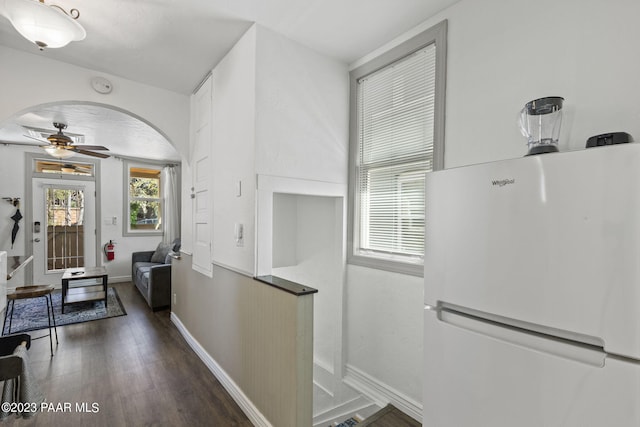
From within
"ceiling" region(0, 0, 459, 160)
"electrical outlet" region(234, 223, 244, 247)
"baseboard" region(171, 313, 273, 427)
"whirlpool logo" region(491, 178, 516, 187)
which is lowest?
"baseboard" region(171, 313, 273, 427)

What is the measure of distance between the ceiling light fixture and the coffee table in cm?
370

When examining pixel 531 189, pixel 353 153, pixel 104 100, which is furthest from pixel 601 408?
pixel 104 100

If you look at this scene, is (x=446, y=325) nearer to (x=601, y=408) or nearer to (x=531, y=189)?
(x=601, y=408)

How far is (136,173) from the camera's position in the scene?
6445 millimetres

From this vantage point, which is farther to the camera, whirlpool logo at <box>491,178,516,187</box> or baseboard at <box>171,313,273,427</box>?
baseboard at <box>171,313,273,427</box>

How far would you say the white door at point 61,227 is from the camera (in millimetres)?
5441

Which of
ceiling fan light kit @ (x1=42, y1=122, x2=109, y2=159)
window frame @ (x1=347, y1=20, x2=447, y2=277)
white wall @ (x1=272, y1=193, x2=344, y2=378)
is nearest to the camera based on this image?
window frame @ (x1=347, y1=20, x2=447, y2=277)

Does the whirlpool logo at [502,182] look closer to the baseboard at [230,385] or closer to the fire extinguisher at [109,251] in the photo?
the baseboard at [230,385]

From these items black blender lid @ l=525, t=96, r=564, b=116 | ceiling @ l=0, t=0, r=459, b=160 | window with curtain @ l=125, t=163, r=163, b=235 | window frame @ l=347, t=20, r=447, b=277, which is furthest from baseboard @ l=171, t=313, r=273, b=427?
window with curtain @ l=125, t=163, r=163, b=235

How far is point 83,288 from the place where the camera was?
4934 mm

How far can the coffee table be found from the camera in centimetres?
423

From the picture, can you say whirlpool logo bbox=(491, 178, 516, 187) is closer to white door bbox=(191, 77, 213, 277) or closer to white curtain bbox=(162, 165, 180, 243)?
white door bbox=(191, 77, 213, 277)

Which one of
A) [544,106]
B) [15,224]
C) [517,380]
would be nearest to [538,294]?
[517,380]

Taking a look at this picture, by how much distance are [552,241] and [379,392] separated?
5.90ft
